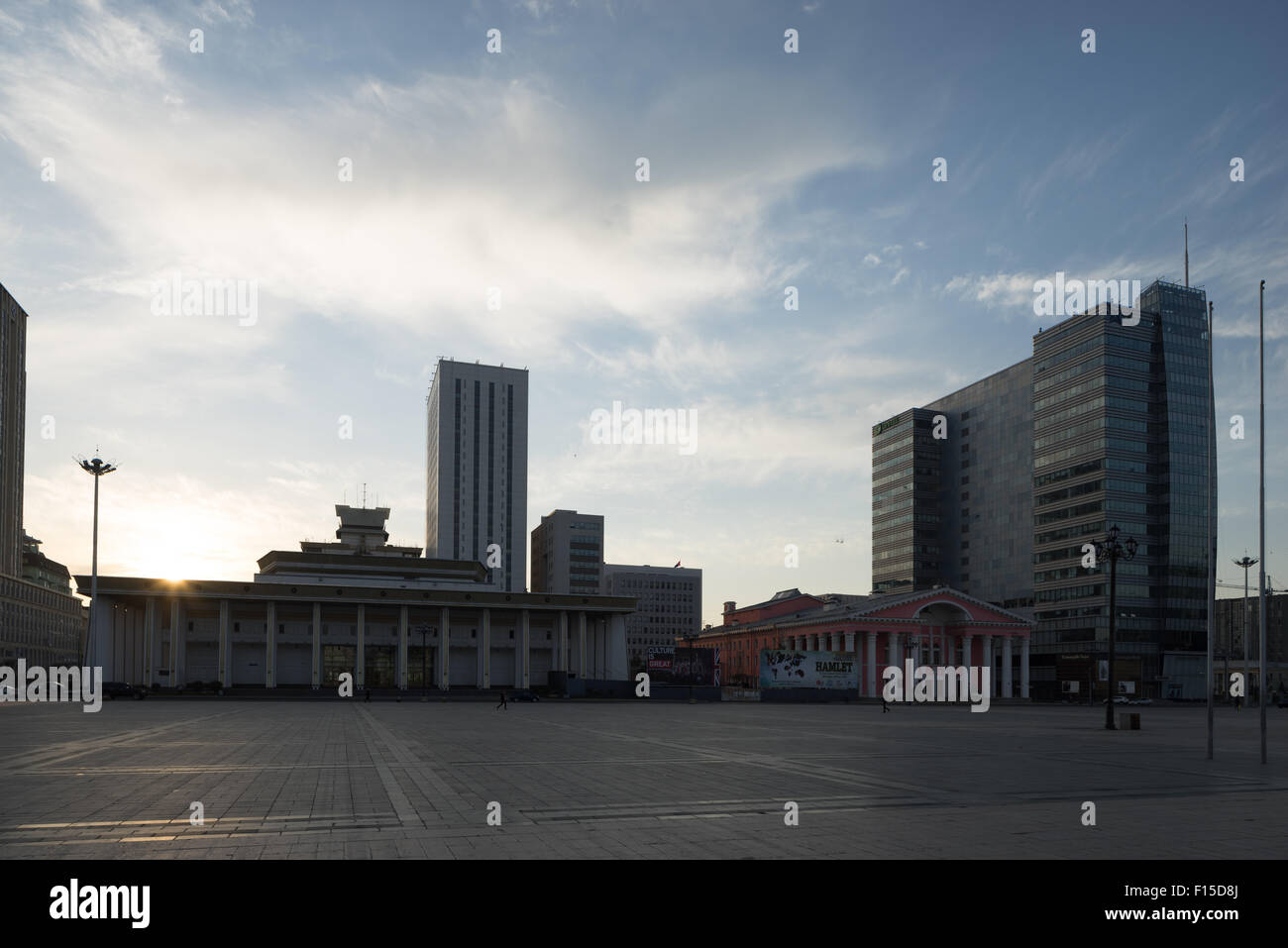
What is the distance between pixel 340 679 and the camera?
103 m

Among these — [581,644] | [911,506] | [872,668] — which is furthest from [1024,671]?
[911,506]

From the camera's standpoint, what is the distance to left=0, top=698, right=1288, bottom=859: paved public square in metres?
13.5

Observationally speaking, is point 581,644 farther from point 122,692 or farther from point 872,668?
point 122,692

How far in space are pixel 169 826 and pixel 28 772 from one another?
999 centimetres

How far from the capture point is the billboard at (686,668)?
9712 centimetres

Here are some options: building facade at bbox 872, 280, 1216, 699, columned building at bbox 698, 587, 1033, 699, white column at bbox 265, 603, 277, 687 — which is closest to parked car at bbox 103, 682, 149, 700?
white column at bbox 265, 603, 277, 687

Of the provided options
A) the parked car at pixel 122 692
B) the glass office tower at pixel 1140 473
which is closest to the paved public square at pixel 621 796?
the parked car at pixel 122 692

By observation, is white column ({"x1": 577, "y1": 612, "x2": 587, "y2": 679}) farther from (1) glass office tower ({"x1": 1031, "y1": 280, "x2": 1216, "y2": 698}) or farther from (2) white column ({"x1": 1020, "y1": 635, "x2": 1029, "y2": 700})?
(1) glass office tower ({"x1": 1031, "y1": 280, "x2": 1216, "y2": 698})

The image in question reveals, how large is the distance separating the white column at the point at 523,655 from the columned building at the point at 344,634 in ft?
0.45

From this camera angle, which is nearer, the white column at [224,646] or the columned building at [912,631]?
the white column at [224,646]

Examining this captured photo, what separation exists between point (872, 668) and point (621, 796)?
100 metres

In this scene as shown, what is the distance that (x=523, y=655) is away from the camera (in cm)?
11112

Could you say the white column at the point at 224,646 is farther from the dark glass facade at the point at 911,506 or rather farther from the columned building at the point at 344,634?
the dark glass facade at the point at 911,506
